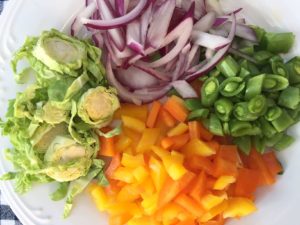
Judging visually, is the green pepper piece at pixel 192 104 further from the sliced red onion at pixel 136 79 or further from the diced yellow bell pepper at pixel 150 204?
the diced yellow bell pepper at pixel 150 204

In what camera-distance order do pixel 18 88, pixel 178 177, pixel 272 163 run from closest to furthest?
pixel 178 177, pixel 272 163, pixel 18 88

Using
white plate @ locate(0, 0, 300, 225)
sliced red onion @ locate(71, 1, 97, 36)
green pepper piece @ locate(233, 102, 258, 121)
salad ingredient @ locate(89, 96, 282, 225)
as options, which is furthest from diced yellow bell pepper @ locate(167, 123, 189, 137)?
sliced red onion @ locate(71, 1, 97, 36)

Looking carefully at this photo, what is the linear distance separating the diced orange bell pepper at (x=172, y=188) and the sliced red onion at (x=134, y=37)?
594mm

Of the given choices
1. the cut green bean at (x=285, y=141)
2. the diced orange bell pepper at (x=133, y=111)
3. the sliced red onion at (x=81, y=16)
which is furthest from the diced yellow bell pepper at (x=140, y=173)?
the sliced red onion at (x=81, y=16)

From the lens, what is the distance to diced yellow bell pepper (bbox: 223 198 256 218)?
222 cm

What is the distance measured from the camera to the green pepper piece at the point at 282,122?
222 cm

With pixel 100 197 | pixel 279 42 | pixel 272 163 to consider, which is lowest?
pixel 100 197

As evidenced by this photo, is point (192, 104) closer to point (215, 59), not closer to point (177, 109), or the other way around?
point (177, 109)

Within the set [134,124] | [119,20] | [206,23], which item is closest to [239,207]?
[134,124]

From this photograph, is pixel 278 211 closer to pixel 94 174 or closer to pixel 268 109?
pixel 268 109

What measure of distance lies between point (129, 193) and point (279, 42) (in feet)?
3.03

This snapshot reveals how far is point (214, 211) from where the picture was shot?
2.19m

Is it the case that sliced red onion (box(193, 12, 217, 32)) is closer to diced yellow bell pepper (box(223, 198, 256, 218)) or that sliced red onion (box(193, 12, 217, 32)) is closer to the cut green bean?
the cut green bean

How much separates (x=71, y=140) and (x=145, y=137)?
32 centimetres
